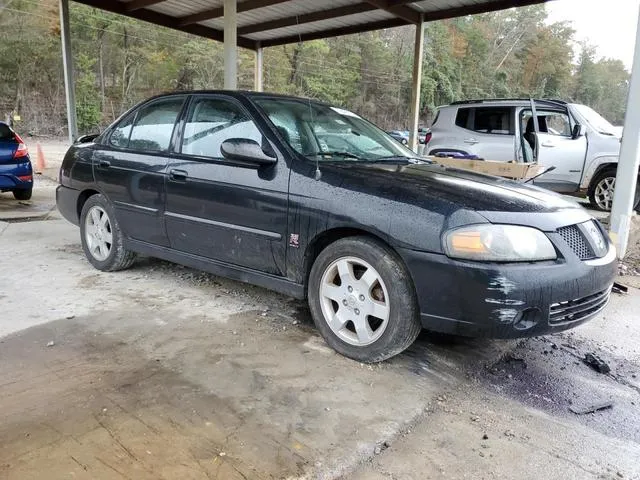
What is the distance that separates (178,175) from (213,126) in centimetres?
46

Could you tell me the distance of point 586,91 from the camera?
206ft

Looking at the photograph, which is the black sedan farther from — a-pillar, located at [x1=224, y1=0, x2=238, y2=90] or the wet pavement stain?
a-pillar, located at [x1=224, y1=0, x2=238, y2=90]

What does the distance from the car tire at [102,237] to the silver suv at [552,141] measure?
5686 millimetres

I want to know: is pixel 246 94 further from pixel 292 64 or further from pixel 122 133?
pixel 292 64

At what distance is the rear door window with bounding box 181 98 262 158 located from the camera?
11.8 feet

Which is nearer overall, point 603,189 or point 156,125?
point 156,125

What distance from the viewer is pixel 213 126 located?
12.4 ft

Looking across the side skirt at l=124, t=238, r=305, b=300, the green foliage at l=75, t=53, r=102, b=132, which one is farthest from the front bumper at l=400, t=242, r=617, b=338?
the green foliage at l=75, t=53, r=102, b=132

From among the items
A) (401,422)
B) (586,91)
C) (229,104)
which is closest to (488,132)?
(229,104)

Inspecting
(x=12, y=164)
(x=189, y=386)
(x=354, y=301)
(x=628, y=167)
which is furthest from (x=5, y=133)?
(x=628, y=167)

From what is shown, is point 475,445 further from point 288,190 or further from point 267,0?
point 267,0

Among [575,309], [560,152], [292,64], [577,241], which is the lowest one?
[575,309]

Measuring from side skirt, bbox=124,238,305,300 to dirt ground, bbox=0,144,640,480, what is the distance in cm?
30

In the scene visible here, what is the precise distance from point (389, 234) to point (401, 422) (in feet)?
3.18
